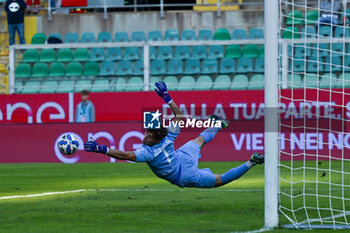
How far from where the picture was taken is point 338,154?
65.5 feet

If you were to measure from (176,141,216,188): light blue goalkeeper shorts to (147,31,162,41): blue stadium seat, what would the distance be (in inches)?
602

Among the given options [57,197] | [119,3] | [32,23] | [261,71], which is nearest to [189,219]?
[57,197]

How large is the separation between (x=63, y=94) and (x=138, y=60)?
375cm

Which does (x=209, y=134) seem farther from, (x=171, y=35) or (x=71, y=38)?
(x=71, y=38)

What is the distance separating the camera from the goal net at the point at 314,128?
1016 centimetres

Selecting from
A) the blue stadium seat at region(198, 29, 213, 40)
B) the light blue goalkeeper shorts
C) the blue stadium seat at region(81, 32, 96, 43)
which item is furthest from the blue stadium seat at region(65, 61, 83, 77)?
the light blue goalkeeper shorts

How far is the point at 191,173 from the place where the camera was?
1054 centimetres

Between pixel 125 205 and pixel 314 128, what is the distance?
3.83 metres

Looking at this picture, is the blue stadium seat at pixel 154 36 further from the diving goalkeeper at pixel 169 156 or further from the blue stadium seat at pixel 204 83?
the diving goalkeeper at pixel 169 156

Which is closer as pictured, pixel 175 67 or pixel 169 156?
pixel 169 156

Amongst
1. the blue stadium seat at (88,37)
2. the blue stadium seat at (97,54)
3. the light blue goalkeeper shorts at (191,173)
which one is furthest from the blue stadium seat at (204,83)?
the light blue goalkeeper shorts at (191,173)

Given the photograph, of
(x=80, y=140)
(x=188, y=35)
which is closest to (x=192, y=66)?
(x=188, y=35)

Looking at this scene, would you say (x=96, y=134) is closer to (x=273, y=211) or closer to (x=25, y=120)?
(x=25, y=120)

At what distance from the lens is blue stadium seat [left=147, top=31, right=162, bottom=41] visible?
84.9ft
